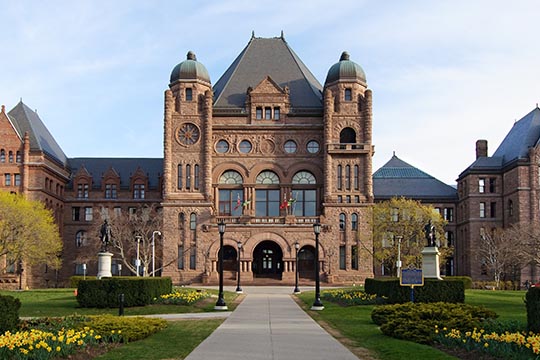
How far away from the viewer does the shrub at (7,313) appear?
20562 millimetres

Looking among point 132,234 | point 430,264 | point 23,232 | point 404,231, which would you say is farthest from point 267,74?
point 430,264

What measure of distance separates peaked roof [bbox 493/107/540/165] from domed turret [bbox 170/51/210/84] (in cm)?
3729

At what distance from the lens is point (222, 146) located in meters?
84.3

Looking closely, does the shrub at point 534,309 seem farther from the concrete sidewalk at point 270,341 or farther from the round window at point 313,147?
the round window at point 313,147

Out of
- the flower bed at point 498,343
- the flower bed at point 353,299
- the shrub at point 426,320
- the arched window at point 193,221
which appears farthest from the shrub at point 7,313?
the arched window at point 193,221

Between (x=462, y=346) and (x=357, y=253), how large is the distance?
60.3m

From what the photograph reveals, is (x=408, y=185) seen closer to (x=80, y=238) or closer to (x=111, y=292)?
(x=80, y=238)

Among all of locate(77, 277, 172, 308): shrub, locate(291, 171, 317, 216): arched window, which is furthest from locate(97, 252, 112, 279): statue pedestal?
locate(291, 171, 317, 216): arched window

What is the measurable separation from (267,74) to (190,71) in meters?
11.1

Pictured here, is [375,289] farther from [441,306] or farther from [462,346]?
[462,346]

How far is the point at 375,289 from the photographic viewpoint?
42.1 metres

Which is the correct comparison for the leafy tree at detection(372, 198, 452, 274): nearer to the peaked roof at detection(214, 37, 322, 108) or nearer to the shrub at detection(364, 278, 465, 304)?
the peaked roof at detection(214, 37, 322, 108)

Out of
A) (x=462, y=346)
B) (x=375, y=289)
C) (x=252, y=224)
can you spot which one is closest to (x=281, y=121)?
(x=252, y=224)

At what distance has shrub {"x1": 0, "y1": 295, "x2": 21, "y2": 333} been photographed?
67.5 feet
